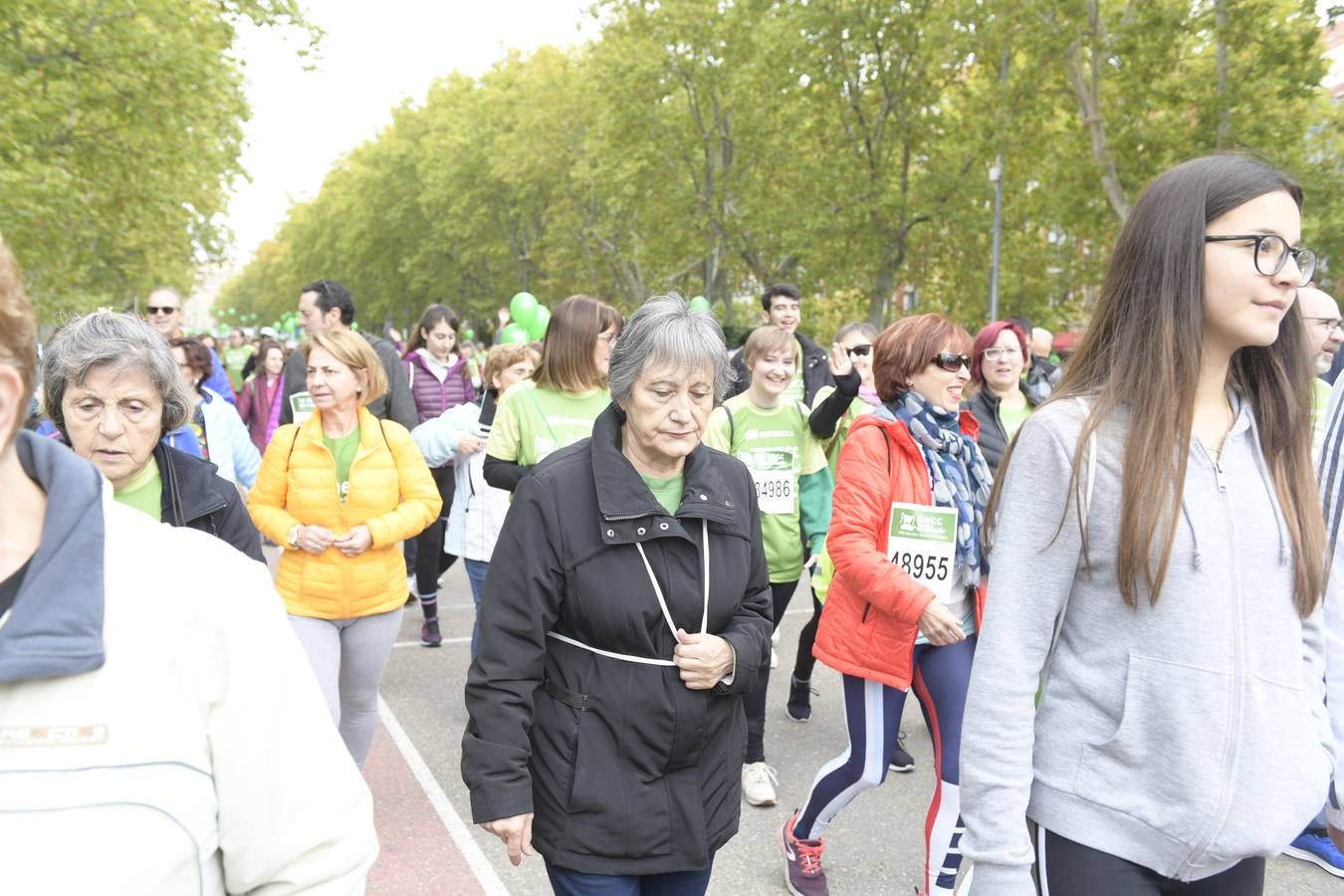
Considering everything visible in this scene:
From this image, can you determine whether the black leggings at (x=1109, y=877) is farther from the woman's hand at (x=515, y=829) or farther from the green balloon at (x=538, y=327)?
the green balloon at (x=538, y=327)

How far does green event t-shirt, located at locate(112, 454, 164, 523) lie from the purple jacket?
4947 millimetres

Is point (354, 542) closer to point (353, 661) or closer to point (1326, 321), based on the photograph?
point (353, 661)

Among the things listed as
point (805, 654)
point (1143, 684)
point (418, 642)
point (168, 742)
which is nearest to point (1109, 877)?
point (1143, 684)

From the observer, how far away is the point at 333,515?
4.05 metres

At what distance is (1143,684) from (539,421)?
3.22 m

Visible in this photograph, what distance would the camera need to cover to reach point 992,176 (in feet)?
71.8

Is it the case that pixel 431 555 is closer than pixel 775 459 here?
No

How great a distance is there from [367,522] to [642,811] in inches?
81.7

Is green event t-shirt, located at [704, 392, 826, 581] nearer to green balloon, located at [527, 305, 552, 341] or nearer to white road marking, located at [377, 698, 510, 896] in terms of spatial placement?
white road marking, located at [377, 698, 510, 896]

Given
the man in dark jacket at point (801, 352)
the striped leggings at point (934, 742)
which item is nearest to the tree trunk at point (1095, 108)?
the man in dark jacket at point (801, 352)

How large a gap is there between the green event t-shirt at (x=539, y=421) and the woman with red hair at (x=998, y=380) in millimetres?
2078

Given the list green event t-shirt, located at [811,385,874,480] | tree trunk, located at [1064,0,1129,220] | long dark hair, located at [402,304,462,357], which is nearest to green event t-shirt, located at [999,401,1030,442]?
green event t-shirt, located at [811,385,874,480]

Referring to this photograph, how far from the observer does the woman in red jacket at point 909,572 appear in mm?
3383

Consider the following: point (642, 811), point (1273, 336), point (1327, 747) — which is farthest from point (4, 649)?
point (1327, 747)
